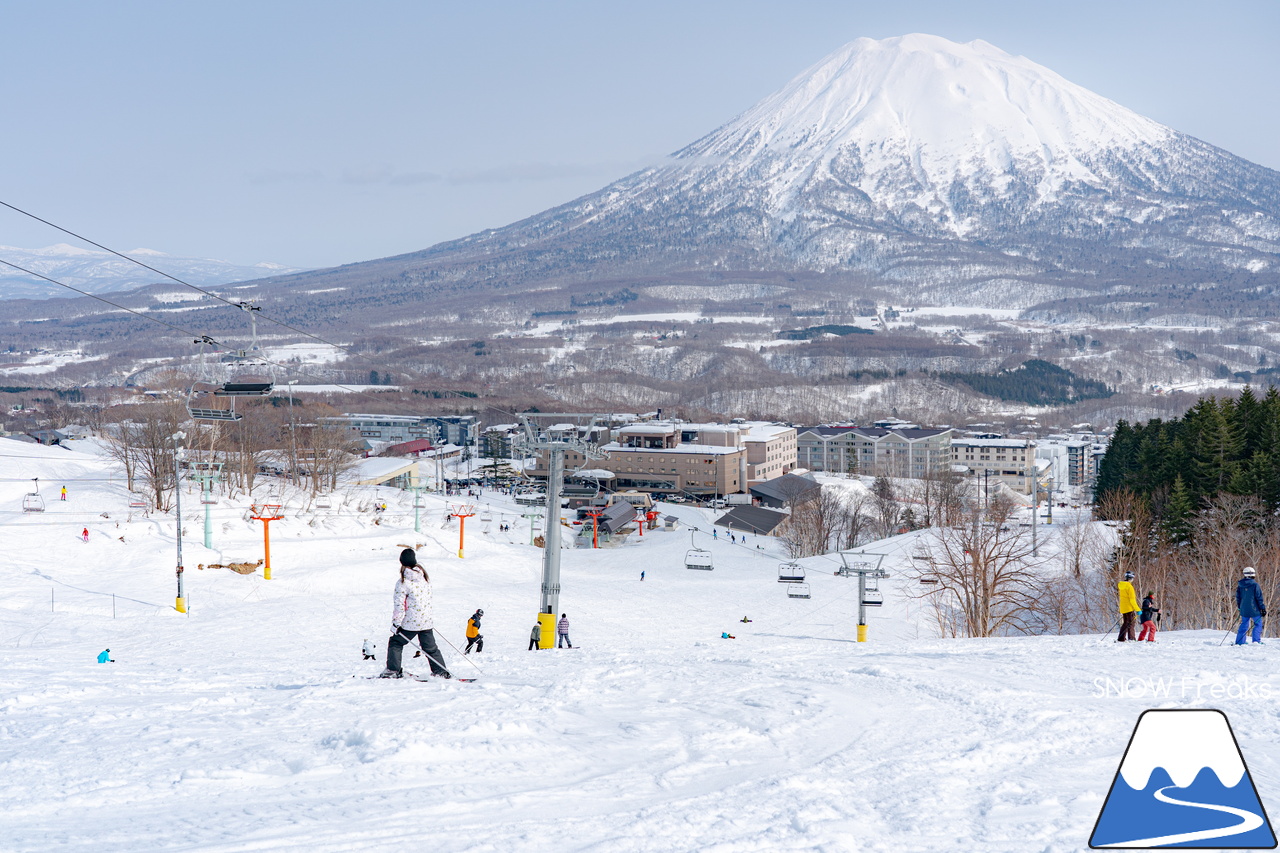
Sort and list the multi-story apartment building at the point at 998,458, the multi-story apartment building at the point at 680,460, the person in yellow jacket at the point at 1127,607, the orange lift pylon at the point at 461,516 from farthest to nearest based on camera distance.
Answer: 1. the multi-story apartment building at the point at 998,458
2. the multi-story apartment building at the point at 680,460
3. the orange lift pylon at the point at 461,516
4. the person in yellow jacket at the point at 1127,607

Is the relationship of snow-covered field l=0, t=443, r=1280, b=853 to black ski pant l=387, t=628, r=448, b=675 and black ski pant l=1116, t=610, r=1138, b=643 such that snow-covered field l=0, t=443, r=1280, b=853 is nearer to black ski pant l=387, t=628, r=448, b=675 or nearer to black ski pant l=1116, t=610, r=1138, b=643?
black ski pant l=387, t=628, r=448, b=675

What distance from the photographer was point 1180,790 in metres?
3.05

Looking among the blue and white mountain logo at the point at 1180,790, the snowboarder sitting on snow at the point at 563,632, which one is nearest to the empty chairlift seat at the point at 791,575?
the snowboarder sitting on snow at the point at 563,632

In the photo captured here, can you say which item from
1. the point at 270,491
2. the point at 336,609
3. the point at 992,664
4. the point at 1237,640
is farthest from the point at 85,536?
the point at 1237,640

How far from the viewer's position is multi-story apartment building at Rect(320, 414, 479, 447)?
8988 cm

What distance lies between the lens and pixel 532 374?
150 metres

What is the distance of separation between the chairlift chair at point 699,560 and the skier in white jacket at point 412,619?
28.1 m

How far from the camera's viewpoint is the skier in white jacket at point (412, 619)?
24.6 feet

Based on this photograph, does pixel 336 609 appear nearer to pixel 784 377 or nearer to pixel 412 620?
pixel 412 620

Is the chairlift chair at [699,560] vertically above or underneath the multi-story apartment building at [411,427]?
underneath

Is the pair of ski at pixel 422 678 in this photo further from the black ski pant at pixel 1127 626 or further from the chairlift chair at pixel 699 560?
the chairlift chair at pixel 699 560

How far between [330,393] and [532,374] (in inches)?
1454

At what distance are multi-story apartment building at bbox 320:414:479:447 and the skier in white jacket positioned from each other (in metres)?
81.2

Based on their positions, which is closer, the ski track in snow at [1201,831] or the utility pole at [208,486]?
the ski track in snow at [1201,831]
